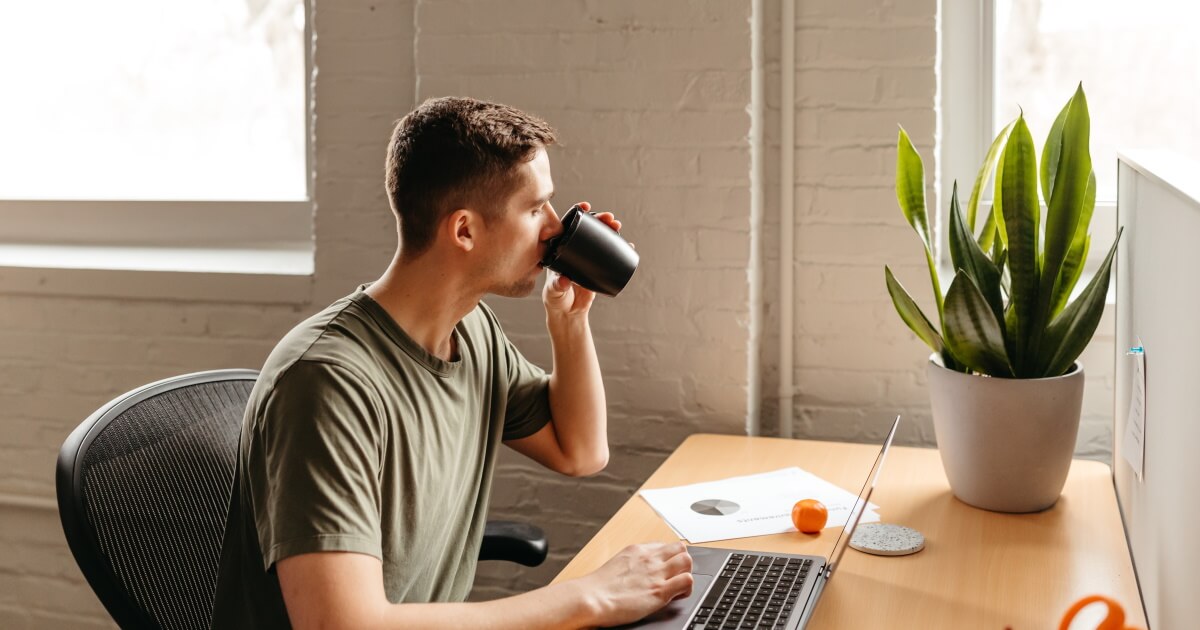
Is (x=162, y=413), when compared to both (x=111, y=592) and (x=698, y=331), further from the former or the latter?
(x=698, y=331)

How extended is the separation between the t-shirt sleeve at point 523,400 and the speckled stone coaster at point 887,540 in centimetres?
53

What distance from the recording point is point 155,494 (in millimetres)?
1444

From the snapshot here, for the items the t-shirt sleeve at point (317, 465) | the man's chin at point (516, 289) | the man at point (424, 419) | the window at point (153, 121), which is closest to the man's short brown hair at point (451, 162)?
the man at point (424, 419)

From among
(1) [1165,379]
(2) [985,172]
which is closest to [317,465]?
(1) [1165,379]

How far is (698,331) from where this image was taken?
2.19 m

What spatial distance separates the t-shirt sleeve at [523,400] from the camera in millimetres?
1789

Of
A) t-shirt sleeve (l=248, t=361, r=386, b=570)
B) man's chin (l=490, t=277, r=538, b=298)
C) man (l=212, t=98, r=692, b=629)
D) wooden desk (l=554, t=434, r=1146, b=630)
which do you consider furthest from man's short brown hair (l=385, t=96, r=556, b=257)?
wooden desk (l=554, t=434, r=1146, b=630)

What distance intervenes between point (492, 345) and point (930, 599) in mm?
746

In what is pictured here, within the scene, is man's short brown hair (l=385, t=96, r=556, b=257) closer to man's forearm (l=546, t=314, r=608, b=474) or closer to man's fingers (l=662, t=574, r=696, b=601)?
man's forearm (l=546, t=314, r=608, b=474)

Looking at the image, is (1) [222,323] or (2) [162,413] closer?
(2) [162,413]

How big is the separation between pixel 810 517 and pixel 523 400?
492mm

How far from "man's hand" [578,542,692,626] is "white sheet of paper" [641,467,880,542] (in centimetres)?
24

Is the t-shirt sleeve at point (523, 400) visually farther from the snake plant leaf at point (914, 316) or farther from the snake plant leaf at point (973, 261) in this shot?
the snake plant leaf at point (973, 261)

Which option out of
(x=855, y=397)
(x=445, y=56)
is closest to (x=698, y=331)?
(x=855, y=397)
